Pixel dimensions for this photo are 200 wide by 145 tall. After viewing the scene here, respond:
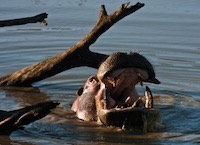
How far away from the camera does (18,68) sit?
9.77 meters

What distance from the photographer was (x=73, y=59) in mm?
8500

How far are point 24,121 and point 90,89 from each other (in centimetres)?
114

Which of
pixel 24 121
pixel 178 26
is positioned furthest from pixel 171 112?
pixel 178 26

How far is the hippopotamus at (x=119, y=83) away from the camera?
259 inches

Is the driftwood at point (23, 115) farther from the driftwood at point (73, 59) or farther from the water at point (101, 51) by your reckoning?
the driftwood at point (73, 59)

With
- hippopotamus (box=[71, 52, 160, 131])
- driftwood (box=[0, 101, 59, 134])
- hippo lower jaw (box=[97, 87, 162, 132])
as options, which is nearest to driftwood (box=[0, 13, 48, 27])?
hippopotamus (box=[71, 52, 160, 131])

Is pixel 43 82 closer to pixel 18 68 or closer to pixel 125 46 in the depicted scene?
pixel 18 68

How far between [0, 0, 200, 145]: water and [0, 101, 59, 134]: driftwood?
13.6 inches

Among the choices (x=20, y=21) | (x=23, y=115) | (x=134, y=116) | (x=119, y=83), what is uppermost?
(x=20, y=21)

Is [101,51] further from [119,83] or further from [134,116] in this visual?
[134,116]

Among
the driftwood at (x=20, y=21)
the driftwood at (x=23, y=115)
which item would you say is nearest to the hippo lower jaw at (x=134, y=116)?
the driftwood at (x=23, y=115)

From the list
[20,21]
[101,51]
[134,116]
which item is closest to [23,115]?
[134,116]

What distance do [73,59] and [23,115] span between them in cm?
241

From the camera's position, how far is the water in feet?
22.3
